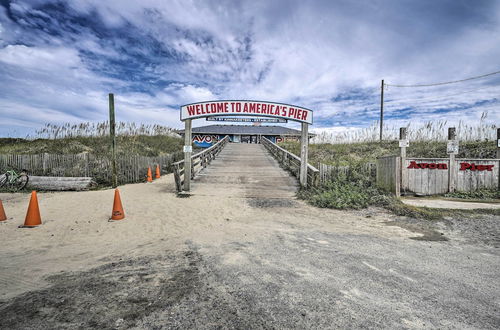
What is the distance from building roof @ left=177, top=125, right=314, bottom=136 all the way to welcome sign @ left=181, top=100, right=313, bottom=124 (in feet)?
99.8

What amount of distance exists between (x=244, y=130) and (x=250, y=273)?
130 feet

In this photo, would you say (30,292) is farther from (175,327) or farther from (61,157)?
(61,157)

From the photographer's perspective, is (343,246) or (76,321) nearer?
(76,321)

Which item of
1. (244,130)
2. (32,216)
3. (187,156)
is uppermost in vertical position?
(244,130)

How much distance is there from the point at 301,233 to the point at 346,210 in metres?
2.73

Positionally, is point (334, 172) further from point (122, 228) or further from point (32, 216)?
point (32, 216)

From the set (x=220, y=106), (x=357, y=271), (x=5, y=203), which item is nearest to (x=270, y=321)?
(x=357, y=271)

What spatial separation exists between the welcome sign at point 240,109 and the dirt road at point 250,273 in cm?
488

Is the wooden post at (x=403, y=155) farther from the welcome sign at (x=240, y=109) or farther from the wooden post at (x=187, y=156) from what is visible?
the wooden post at (x=187, y=156)

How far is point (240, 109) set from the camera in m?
9.56

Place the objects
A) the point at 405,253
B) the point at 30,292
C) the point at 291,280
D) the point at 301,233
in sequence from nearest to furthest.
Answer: the point at 30,292 → the point at 291,280 → the point at 405,253 → the point at 301,233

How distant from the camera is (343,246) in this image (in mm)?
4086

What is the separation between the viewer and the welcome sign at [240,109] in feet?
31.1

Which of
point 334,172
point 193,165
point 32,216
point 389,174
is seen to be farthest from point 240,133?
point 32,216
